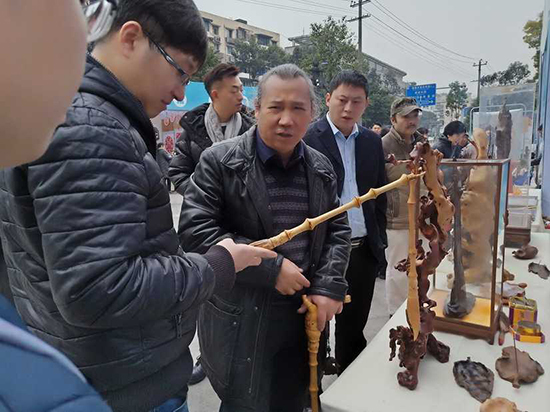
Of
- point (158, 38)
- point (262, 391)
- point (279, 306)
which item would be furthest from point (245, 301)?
point (158, 38)

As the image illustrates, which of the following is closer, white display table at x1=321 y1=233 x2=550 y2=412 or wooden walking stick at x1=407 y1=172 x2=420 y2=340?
white display table at x1=321 y1=233 x2=550 y2=412

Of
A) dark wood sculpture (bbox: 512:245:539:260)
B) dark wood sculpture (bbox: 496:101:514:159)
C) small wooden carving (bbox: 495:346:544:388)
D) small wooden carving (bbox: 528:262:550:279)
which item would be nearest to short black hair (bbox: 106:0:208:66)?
small wooden carving (bbox: 495:346:544:388)

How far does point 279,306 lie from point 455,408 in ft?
1.95

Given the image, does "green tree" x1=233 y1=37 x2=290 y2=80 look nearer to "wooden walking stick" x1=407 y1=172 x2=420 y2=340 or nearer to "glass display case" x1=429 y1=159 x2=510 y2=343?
"glass display case" x1=429 y1=159 x2=510 y2=343

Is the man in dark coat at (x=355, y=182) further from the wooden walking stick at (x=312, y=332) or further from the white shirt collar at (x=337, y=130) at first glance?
the wooden walking stick at (x=312, y=332)

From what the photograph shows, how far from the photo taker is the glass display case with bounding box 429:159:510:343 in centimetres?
133

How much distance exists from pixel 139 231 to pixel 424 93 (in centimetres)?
2164

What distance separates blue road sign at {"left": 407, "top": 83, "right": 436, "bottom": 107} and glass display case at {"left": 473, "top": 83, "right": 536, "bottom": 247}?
16.3 m

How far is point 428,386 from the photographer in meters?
1.10

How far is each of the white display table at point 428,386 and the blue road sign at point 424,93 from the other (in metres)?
20.1

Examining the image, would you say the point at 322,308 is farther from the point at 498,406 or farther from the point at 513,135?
the point at 513,135

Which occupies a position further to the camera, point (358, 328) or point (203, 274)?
point (358, 328)

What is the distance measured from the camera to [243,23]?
4988 cm

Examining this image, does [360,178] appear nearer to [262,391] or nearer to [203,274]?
[262,391]
